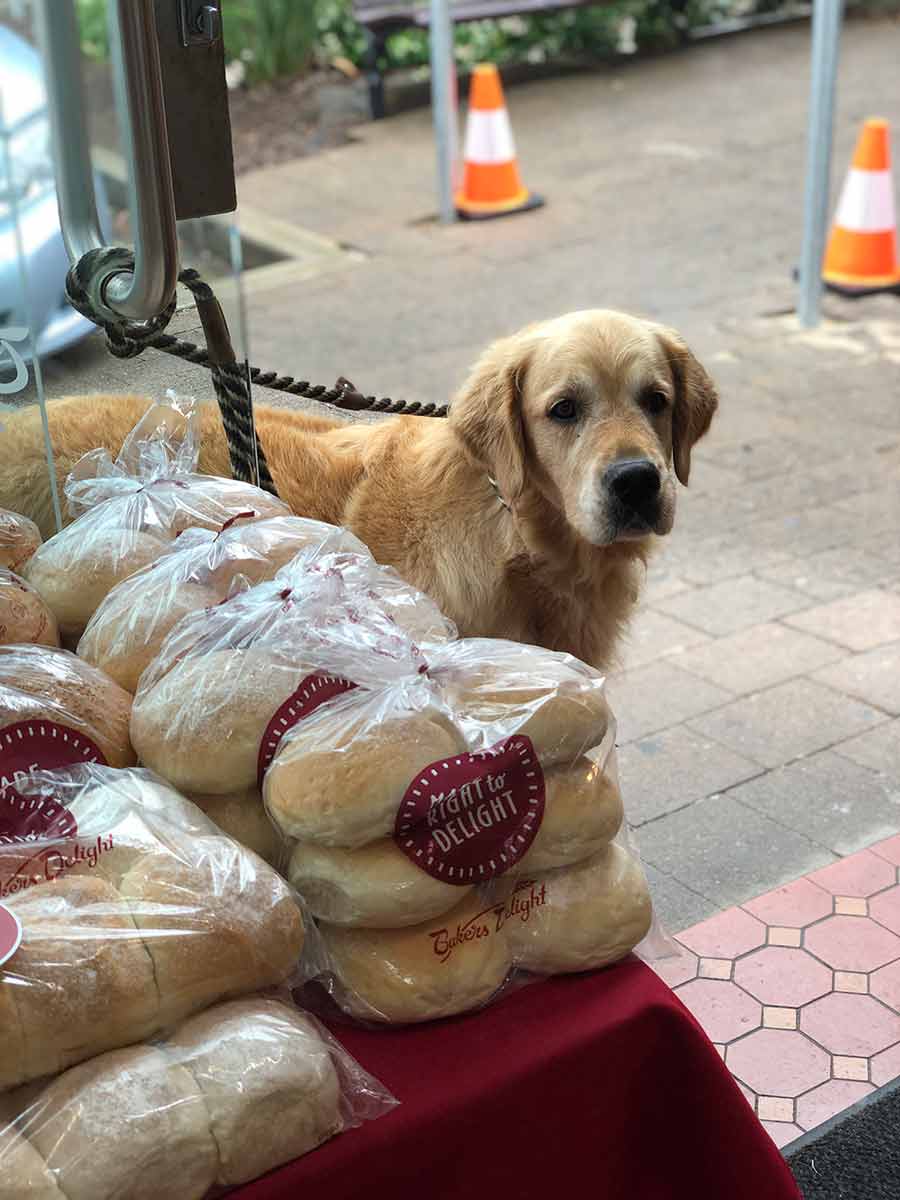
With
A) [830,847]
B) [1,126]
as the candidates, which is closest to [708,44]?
[830,847]

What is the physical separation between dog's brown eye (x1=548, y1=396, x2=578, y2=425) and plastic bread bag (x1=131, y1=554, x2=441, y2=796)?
139cm

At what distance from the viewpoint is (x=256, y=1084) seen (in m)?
1.19

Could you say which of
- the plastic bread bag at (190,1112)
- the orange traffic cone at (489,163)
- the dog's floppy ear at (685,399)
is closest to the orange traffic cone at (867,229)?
the orange traffic cone at (489,163)

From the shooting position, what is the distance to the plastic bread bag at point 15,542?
177 cm

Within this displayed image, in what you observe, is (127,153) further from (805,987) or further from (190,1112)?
(805,987)

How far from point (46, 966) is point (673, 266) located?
722cm

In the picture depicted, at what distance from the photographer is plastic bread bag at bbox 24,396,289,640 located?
173cm

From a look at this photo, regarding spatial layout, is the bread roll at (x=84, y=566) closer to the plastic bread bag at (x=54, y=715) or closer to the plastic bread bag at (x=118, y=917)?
the plastic bread bag at (x=54, y=715)

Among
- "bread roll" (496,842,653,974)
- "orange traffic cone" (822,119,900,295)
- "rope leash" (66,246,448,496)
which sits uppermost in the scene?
"rope leash" (66,246,448,496)

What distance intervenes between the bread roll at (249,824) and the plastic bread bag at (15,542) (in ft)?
1.72

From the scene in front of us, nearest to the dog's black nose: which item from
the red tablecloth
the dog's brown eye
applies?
the dog's brown eye

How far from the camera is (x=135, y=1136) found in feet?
3.70

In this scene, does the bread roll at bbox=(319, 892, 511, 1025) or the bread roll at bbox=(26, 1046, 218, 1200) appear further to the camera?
the bread roll at bbox=(319, 892, 511, 1025)

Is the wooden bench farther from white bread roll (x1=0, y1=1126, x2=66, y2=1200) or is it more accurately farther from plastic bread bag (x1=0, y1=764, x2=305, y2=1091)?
white bread roll (x1=0, y1=1126, x2=66, y2=1200)
